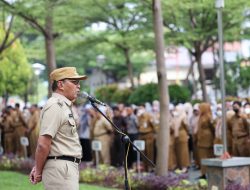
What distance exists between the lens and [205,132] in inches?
587

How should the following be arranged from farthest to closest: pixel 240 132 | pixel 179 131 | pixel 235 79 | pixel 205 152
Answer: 1. pixel 235 79
2. pixel 179 131
3. pixel 205 152
4. pixel 240 132

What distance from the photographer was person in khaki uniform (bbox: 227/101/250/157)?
543 inches

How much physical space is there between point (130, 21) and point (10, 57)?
20290 millimetres

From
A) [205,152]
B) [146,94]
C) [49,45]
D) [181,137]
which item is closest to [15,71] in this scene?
[146,94]

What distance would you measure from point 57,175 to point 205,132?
9.53m

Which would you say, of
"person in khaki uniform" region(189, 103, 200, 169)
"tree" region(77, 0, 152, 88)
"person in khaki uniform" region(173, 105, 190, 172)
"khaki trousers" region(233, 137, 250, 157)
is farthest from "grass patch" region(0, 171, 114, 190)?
"tree" region(77, 0, 152, 88)

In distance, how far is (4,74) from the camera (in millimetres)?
41719

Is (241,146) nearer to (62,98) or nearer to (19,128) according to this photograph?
(62,98)

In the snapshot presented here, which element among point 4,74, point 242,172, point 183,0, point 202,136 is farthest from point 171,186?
point 4,74

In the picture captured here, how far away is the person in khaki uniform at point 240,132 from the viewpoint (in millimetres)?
13805

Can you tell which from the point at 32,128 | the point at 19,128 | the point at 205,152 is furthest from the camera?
the point at 19,128

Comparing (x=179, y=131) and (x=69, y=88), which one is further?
(x=179, y=131)

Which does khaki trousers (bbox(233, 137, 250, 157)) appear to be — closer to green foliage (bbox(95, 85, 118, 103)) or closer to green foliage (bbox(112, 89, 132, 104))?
green foliage (bbox(112, 89, 132, 104))

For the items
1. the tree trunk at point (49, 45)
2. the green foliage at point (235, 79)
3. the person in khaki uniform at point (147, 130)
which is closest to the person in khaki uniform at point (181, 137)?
the person in khaki uniform at point (147, 130)
